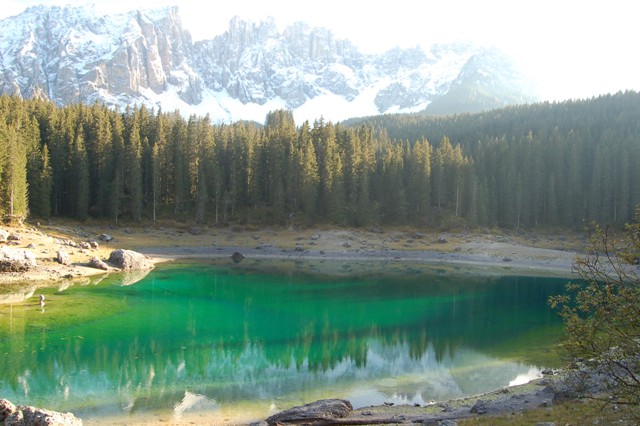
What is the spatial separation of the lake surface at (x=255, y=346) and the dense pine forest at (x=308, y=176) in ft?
151

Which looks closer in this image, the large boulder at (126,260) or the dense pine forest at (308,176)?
the large boulder at (126,260)

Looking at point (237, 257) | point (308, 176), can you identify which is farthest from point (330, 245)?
point (308, 176)

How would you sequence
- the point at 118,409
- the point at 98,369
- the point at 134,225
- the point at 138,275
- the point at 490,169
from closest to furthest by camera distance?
the point at 118,409, the point at 98,369, the point at 138,275, the point at 134,225, the point at 490,169

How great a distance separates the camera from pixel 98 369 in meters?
25.5

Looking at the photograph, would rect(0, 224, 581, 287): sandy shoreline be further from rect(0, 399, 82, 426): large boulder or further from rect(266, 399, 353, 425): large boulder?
rect(266, 399, 353, 425): large boulder

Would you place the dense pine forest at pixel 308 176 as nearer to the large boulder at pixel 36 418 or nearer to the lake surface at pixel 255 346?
the lake surface at pixel 255 346

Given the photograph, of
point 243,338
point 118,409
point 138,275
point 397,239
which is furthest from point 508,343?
point 397,239

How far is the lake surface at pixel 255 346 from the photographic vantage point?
73.7ft

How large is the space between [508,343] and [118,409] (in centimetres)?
2516

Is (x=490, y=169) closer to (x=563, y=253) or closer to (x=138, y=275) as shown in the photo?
(x=563, y=253)

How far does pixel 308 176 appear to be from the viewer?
100875mm

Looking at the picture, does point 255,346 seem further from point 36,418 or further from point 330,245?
point 330,245

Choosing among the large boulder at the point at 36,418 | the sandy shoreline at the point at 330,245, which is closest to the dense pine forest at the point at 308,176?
the sandy shoreline at the point at 330,245

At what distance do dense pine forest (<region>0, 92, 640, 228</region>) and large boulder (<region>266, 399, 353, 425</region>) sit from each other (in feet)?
260
